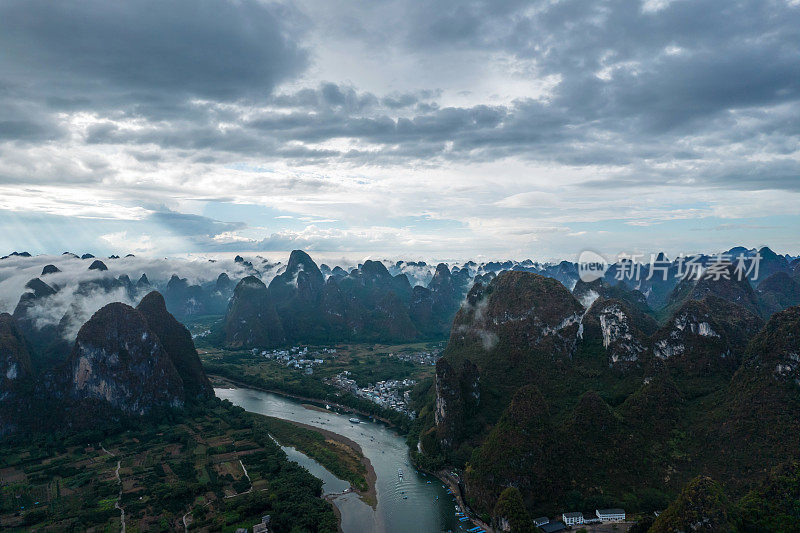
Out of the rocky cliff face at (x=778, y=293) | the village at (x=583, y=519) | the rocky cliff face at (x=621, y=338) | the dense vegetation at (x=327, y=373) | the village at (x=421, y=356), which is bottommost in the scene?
the dense vegetation at (x=327, y=373)

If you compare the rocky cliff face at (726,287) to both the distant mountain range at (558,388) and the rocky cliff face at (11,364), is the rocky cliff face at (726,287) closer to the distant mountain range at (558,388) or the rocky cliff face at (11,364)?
the distant mountain range at (558,388)

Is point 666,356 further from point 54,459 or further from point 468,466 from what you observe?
point 54,459

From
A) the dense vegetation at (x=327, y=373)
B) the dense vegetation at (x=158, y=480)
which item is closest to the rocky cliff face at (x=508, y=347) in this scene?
the dense vegetation at (x=327, y=373)

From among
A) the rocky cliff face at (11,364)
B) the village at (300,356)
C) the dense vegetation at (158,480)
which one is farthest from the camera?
the village at (300,356)

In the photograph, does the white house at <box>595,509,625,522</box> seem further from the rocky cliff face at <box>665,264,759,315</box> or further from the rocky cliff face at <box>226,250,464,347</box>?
the rocky cliff face at <box>226,250,464,347</box>

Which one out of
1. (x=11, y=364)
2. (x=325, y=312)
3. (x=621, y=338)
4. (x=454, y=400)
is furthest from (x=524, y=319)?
(x=325, y=312)

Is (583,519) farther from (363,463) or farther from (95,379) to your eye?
(95,379)
